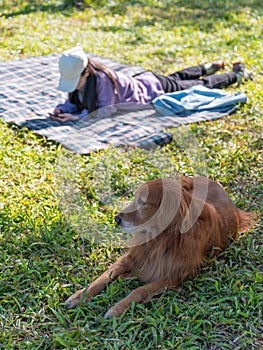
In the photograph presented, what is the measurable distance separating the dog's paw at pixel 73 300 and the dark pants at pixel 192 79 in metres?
3.95

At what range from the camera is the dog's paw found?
372 cm

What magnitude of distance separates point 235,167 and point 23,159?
84.8 inches

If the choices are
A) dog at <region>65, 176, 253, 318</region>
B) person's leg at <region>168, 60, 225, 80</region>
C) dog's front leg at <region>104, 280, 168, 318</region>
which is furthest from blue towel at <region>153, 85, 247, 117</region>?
dog's front leg at <region>104, 280, 168, 318</region>

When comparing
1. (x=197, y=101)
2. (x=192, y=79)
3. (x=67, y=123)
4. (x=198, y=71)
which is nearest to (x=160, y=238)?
(x=67, y=123)

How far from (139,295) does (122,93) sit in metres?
3.47

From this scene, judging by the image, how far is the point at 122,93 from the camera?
6680mm

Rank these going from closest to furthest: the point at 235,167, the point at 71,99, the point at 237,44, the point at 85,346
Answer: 1. the point at 85,346
2. the point at 235,167
3. the point at 71,99
4. the point at 237,44

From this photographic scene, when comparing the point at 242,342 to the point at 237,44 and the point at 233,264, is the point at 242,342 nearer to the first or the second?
the point at 233,264

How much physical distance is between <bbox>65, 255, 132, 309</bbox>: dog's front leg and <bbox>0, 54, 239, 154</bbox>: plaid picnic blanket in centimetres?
206

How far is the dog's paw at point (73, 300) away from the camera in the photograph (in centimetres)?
372

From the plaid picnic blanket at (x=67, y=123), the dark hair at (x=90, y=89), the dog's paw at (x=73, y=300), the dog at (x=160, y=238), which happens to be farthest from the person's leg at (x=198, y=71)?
the dog's paw at (x=73, y=300)

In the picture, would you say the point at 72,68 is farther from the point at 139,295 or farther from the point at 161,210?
the point at 139,295

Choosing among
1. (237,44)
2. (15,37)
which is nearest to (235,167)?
(237,44)

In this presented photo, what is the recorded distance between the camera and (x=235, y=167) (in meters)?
5.64
